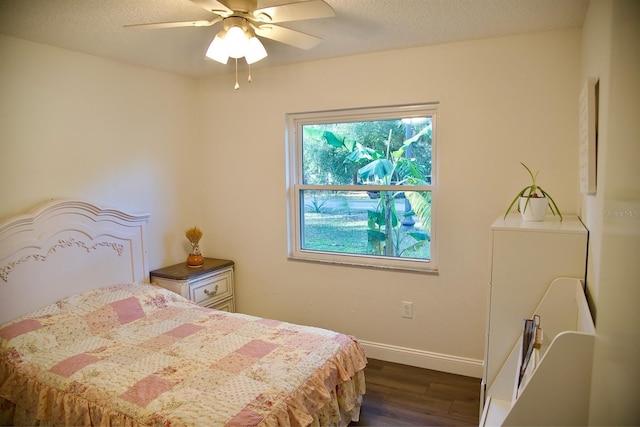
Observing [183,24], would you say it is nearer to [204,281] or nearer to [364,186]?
[364,186]

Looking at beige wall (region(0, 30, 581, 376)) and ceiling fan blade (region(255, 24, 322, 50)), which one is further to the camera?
beige wall (region(0, 30, 581, 376))

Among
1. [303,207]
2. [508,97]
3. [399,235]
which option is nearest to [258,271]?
[303,207]

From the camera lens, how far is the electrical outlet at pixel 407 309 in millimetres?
3033

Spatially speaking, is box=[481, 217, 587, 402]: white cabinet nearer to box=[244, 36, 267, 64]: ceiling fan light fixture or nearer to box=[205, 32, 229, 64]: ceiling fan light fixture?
box=[244, 36, 267, 64]: ceiling fan light fixture

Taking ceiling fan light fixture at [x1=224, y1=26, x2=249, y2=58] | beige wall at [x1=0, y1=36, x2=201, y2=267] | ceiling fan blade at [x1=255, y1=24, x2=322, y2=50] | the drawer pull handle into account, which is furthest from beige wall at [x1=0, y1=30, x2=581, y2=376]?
ceiling fan light fixture at [x1=224, y1=26, x2=249, y2=58]

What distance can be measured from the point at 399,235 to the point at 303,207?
0.89m

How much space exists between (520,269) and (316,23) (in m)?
1.77

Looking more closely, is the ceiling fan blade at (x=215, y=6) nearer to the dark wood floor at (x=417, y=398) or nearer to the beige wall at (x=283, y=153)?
the beige wall at (x=283, y=153)

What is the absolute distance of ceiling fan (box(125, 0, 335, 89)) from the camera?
1.78 m

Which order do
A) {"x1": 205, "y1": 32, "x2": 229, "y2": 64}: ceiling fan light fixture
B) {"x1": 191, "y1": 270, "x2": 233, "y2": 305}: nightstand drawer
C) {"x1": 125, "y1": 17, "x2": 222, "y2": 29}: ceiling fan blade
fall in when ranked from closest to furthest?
{"x1": 125, "y1": 17, "x2": 222, "y2": 29}: ceiling fan blade, {"x1": 205, "y1": 32, "x2": 229, "y2": 64}: ceiling fan light fixture, {"x1": 191, "y1": 270, "x2": 233, "y2": 305}: nightstand drawer

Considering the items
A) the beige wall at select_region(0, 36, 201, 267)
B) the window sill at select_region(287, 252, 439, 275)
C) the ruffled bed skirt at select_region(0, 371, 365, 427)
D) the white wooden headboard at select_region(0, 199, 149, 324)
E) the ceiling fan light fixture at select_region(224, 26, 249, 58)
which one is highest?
the ceiling fan light fixture at select_region(224, 26, 249, 58)

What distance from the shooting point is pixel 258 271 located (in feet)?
11.9

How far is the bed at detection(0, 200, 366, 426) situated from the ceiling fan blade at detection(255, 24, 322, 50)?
168 centimetres

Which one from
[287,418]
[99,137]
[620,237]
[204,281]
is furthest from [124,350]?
[620,237]
